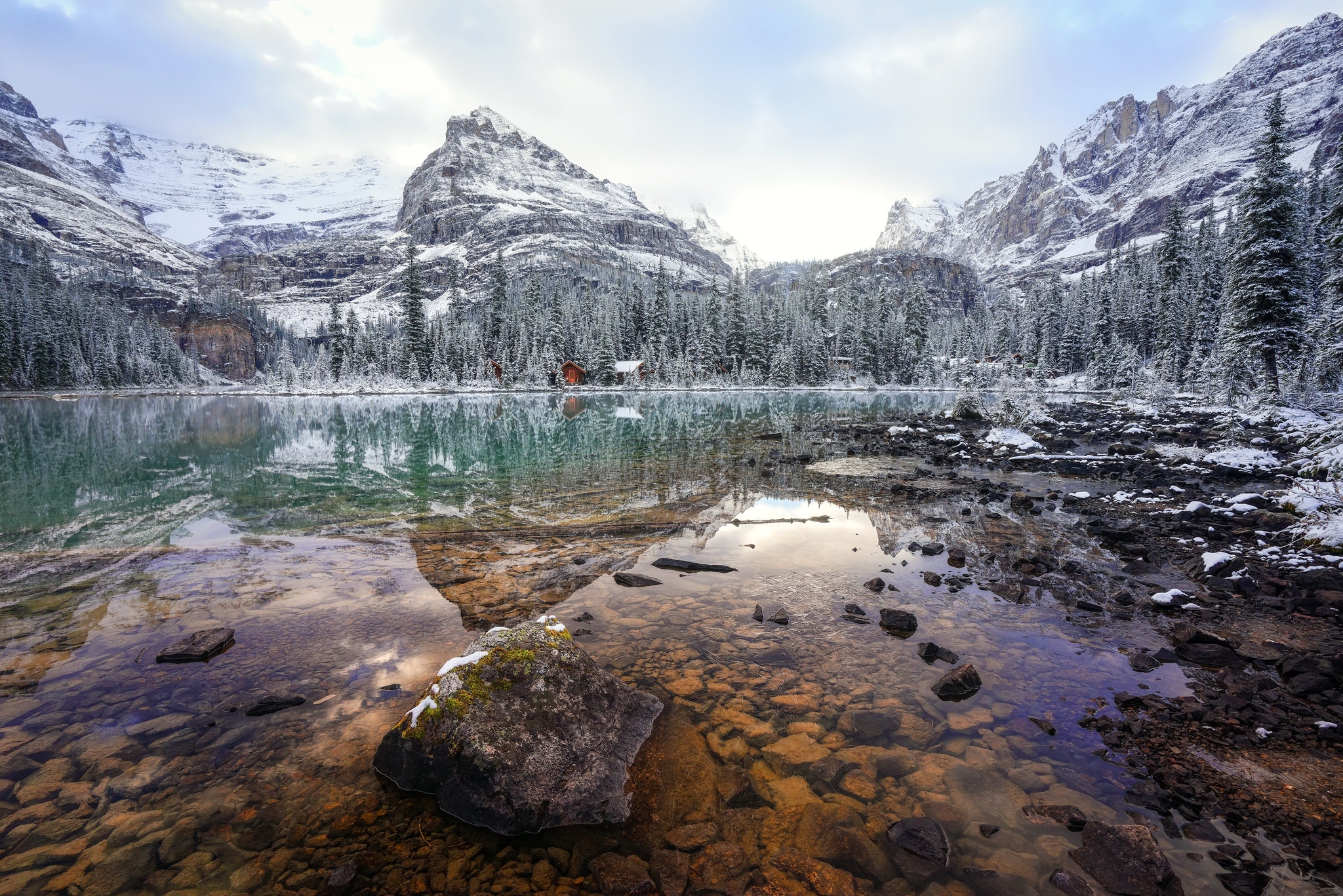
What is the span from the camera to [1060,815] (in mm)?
4238

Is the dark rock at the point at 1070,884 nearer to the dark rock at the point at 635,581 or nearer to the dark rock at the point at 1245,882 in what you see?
the dark rock at the point at 1245,882

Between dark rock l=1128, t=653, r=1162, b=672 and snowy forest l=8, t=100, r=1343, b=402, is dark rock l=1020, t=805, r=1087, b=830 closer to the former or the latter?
dark rock l=1128, t=653, r=1162, b=672

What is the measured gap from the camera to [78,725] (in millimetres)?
5254

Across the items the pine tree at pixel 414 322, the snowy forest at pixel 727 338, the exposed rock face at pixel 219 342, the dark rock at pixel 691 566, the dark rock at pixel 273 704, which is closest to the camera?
the dark rock at pixel 273 704

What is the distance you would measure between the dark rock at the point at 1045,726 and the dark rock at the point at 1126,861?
4.26ft

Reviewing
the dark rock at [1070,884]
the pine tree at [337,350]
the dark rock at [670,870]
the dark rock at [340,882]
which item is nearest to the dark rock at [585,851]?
the dark rock at [670,870]

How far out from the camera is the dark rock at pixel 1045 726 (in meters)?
5.27

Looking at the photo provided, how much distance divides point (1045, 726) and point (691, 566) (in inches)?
224

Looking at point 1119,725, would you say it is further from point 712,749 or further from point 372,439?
point 372,439

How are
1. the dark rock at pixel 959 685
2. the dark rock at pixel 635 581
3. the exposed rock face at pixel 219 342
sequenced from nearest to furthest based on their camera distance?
the dark rock at pixel 959 685 → the dark rock at pixel 635 581 → the exposed rock face at pixel 219 342

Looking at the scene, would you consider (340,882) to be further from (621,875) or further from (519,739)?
(621,875)

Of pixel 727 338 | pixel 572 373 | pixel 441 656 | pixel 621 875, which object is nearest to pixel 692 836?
pixel 621 875

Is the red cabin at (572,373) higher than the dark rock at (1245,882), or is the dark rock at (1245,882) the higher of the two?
the red cabin at (572,373)

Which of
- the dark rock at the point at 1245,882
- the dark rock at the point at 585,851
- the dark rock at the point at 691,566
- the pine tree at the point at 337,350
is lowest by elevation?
the dark rock at the point at 585,851
